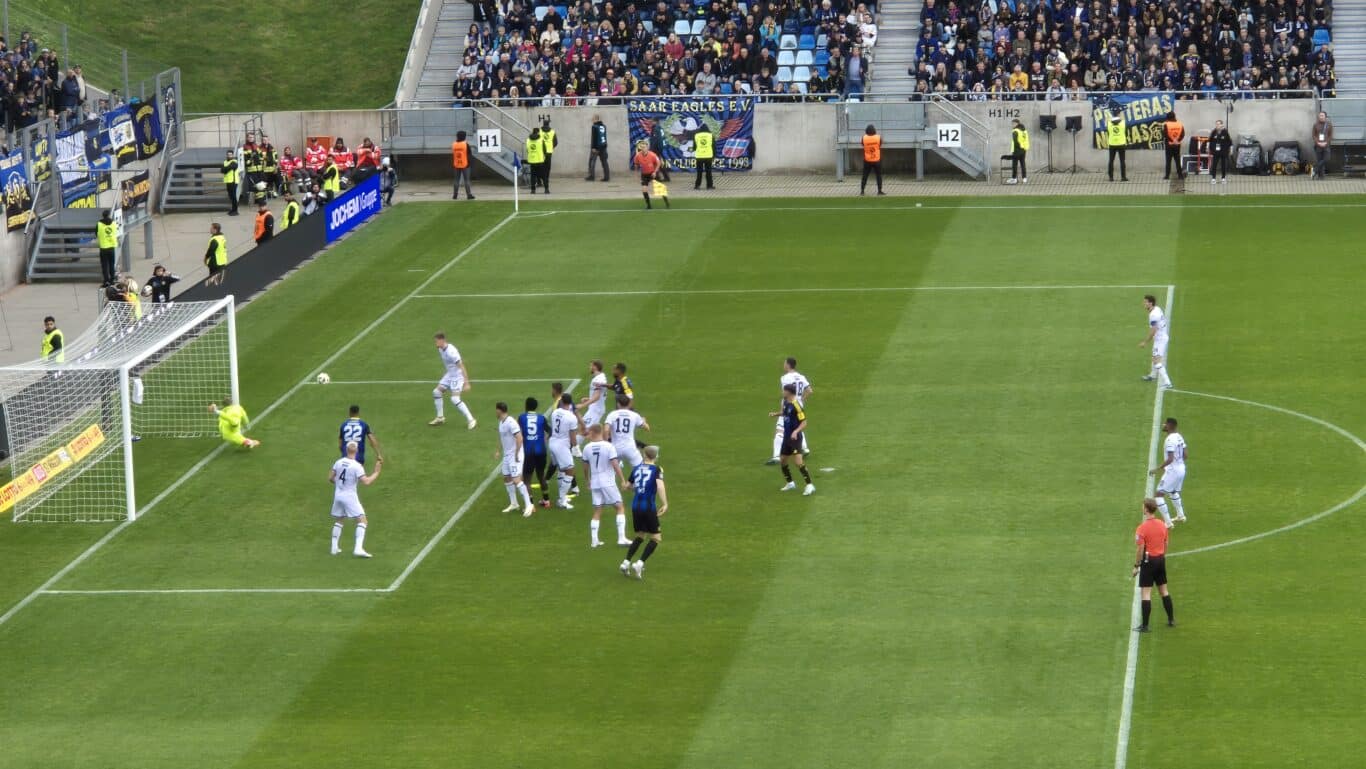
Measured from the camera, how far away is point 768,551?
94.1 ft

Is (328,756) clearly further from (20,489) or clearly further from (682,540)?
(20,489)

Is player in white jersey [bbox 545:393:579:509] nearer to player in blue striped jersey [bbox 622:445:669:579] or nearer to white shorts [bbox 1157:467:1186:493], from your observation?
player in blue striped jersey [bbox 622:445:669:579]

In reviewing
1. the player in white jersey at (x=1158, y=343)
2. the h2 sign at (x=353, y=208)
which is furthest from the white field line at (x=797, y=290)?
the player in white jersey at (x=1158, y=343)

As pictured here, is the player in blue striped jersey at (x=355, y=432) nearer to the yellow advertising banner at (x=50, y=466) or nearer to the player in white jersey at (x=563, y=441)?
the player in white jersey at (x=563, y=441)

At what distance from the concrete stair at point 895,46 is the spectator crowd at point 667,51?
1.85 ft

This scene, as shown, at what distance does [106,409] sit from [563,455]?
365 inches

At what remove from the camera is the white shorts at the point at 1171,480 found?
2881 centimetres

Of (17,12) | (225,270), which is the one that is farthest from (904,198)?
(17,12)

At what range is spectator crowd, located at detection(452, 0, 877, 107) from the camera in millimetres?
60562

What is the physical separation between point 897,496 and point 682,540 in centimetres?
356

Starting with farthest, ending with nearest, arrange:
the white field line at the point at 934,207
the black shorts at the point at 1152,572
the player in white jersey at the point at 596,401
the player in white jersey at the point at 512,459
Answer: the white field line at the point at 934,207 < the player in white jersey at the point at 596,401 < the player in white jersey at the point at 512,459 < the black shorts at the point at 1152,572

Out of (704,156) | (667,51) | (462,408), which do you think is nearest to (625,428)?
(462,408)

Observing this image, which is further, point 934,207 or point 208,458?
point 934,207

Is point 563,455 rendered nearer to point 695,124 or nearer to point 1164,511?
point 1164,511
